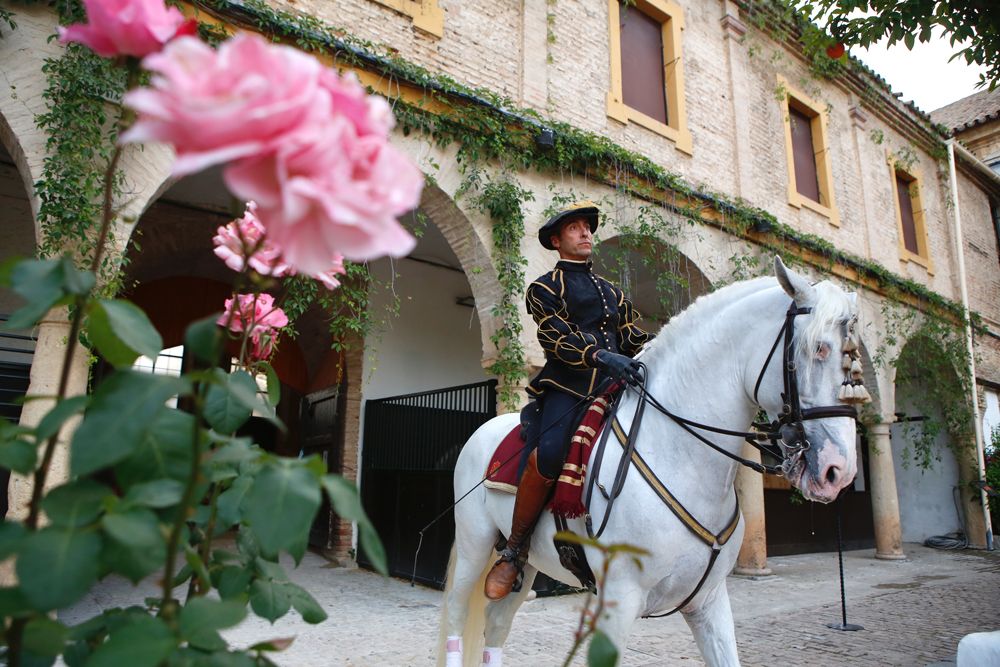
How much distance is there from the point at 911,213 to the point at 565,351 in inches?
560

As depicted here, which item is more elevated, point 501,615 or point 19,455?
point 19,455

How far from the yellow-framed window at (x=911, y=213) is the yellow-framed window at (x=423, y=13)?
10618mm

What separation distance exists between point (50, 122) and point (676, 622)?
6.59m

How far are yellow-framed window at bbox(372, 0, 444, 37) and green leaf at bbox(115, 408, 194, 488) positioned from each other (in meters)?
6.88

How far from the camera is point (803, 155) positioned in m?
11.6

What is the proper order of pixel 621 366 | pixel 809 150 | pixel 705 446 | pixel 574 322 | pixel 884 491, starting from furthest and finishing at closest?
pixel 809 150 → pixel 884 491 → pixel 574 322 → pixel 621 366 → pixel 705 446

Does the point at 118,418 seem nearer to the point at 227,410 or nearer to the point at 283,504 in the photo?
the point at 283,504

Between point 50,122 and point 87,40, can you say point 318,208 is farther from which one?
point 50,122

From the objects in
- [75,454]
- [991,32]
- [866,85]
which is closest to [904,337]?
[866,85]

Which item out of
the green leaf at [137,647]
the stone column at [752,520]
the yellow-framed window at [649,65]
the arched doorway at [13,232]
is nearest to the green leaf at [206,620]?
the green leaf at [137,647]

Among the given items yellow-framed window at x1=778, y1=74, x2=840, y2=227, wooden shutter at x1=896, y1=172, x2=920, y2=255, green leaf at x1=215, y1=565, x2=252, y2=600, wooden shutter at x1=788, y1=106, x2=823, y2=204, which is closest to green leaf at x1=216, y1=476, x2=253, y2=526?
green leaf at x1=215, y1=565, x2=252, y2=600

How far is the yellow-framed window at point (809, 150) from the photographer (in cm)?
1116

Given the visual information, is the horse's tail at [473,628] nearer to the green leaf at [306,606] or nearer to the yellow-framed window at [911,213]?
the green leaf at [306,606]

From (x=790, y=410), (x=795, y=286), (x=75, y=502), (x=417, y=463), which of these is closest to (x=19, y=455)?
(x=75, y=502)
